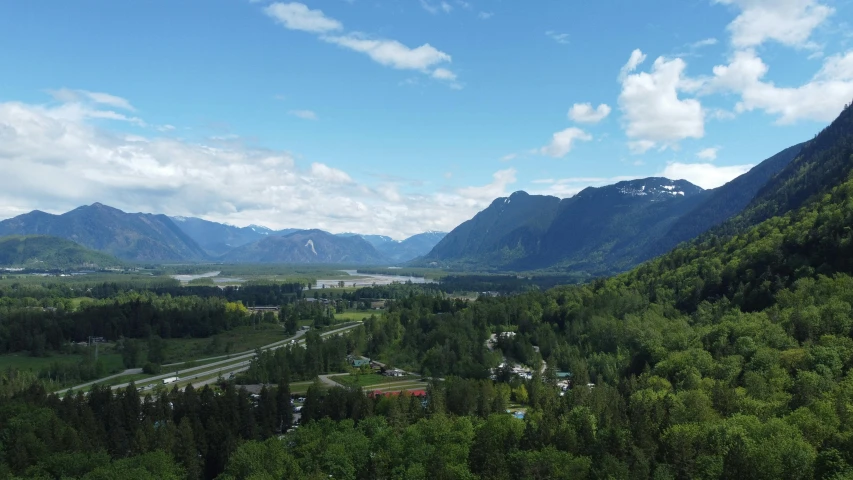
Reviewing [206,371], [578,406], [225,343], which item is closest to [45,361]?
[225,343]

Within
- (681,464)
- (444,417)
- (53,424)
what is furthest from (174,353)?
(681,464)

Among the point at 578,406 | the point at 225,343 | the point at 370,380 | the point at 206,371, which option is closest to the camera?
the point at 578,406

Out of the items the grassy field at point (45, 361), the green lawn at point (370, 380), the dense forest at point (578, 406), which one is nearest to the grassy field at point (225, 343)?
the grassy field at point (45, 361)

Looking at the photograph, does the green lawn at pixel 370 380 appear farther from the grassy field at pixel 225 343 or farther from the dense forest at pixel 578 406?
the grassy field at pixel 225 343

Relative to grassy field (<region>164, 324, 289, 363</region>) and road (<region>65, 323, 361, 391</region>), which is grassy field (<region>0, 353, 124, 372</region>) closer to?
road (<region>65, 323, 361, 391</region>)

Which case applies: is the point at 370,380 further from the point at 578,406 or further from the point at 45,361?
the point at 45,361

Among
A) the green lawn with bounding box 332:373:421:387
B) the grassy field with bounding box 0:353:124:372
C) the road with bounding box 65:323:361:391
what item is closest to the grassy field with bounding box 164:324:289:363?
the road with bounding box 65:323:361:391

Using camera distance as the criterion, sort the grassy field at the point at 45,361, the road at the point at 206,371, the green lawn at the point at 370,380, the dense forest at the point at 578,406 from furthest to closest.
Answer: the grassy field at the point at 45,361, the green lawn at the point at 370,380, the road at the point at 206,371, the dense forest at the point at 578,406

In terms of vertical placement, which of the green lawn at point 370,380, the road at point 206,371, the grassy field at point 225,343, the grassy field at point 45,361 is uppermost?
the grassy field at point 45,361

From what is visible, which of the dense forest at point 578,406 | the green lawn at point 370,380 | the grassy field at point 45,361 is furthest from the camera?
the grassy field at point 45,361

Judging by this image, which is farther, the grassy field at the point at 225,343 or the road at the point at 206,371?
the grassy field at the point at 225,343

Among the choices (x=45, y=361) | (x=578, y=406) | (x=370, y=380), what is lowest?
(x=370, y=380)

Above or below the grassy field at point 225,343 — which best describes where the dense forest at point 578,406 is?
above
